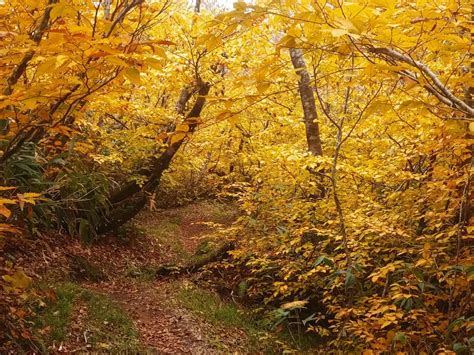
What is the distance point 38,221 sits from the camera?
700 cm

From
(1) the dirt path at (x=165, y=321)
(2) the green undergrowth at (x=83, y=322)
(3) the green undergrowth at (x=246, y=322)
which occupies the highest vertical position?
(2) the green undergrowth at (x=83, y=322)

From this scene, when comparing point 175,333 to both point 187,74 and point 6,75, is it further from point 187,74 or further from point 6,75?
point 187,74

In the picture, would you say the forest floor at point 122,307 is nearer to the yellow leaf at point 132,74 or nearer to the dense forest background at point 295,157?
the dense forest background at point 295,157

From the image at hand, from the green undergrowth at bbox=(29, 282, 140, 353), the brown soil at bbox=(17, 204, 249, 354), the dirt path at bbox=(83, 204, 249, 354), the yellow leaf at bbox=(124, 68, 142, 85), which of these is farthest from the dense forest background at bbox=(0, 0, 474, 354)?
the dirt path at bbox=(83, 204, 249, 354)

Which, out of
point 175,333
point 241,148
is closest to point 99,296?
point 175,333

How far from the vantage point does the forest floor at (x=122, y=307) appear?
16.1 ft

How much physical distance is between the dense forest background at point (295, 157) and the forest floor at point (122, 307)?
0.24m

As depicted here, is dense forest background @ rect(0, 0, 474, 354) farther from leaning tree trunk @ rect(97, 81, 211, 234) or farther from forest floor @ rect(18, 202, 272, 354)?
forest floor @ rect(18, 202, 272, 354)

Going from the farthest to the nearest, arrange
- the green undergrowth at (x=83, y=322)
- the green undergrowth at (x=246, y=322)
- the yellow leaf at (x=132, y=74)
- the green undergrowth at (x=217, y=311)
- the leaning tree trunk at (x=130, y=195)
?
the leaning tree trunk at (x=130, y=195) → the green undergrowth at (x=217, y=311) → the green undergrowth at (x=246, y=322) → the green undergrowth at (x=83, y=322) → the yellow leaf at (x=132, y=74)

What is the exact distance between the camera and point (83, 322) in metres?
5.18

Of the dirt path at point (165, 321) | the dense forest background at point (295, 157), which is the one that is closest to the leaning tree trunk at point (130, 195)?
the dense forest background at point (295, 157)

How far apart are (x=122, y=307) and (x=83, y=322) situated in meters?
1.15

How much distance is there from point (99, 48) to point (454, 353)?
13.1 feet

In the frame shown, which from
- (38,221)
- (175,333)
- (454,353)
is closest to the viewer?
(454,353)
